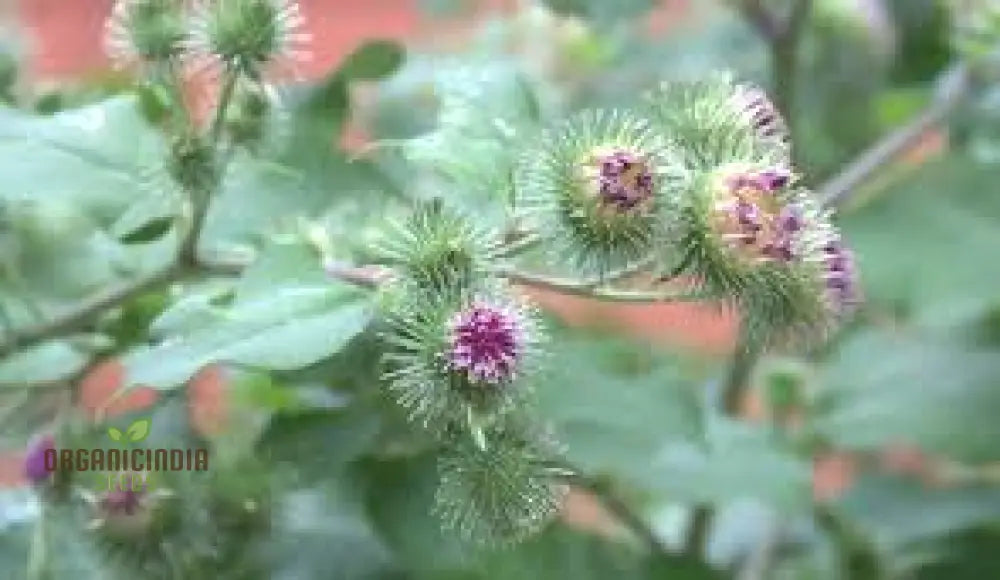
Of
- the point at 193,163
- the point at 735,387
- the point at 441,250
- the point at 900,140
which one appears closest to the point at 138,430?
the point at 193,163

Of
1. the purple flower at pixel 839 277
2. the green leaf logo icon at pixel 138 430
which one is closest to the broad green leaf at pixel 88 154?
the green leaf logo icon at pixel 138 430

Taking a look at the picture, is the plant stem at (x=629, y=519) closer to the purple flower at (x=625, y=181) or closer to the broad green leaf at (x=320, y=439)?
the broad green leaf at (x=320, y=439)

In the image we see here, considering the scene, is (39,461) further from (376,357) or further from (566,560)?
(566,560)

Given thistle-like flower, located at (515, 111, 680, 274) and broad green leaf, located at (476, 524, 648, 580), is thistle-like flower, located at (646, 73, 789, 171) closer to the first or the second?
thistle-like flower, located at (515, 111, 680, 274)

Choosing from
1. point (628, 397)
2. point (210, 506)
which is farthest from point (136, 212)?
point (628, 397)

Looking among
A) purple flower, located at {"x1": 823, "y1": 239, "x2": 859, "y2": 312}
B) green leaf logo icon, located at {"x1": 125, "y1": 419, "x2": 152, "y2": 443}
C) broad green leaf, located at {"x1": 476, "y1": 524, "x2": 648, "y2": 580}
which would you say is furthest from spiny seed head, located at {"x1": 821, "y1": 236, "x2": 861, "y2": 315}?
green leaf logo icon, located at {"x1": 125, "y1": 419, "x2": 152, "y2": 443}
